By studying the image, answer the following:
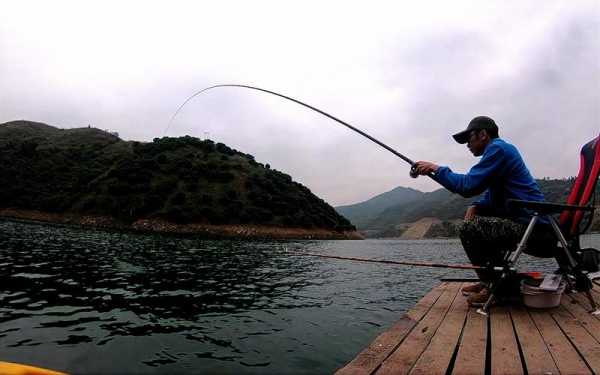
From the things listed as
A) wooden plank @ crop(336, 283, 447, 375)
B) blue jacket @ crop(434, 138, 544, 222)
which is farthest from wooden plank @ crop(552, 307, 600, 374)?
wooden plank @ crop(336, 283, 447, 375)

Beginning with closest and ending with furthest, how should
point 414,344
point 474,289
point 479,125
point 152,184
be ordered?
point 414,344 < point 479,125 < point 474,289 < point 152,184

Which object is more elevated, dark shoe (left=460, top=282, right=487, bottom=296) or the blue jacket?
the blue jacket

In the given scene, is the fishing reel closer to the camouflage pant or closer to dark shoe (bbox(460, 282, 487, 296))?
the camouflage pant

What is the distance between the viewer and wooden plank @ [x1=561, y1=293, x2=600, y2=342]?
386 cm

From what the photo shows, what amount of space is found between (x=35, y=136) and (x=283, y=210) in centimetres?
7754

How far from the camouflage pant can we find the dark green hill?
61.5 m

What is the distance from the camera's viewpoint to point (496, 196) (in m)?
5.23

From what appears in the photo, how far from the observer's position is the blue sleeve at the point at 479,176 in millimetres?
4777

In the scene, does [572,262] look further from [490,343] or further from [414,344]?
[414,344]

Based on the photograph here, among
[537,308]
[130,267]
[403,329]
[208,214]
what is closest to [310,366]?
[403,329]

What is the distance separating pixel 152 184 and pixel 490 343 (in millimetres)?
75482

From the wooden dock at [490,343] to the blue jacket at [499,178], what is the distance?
1384 millimetres

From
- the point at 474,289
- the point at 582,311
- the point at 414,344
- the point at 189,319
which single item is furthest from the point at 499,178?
the point at 189,319

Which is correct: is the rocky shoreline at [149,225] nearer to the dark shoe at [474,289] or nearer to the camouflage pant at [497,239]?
the dark shoe at [474,289]
